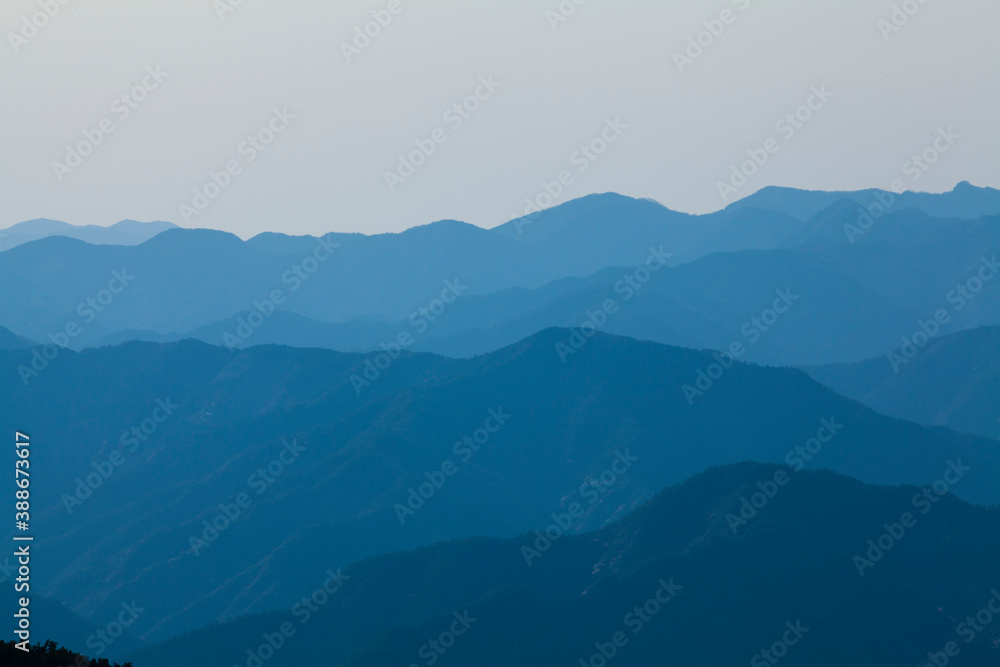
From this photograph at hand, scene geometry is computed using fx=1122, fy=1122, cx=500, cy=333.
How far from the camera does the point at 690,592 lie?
95.2 metres

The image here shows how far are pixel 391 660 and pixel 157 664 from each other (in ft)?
101

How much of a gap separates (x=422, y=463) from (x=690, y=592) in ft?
237

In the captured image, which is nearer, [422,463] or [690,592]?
[690,592]

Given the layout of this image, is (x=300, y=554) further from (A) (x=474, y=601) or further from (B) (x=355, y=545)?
(A) (x=474, y=601)

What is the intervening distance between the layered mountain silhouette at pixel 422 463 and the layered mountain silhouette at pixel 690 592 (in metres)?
30.3

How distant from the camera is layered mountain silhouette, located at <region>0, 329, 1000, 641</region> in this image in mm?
148125

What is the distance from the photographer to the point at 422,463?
162125 mm

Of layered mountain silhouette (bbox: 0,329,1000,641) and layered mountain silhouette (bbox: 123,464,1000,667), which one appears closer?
layered mountain silhouette (bbox: 123,464,1000,667)

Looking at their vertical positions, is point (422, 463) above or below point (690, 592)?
above

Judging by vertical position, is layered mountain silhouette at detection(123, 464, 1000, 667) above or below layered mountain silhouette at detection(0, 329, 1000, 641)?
below

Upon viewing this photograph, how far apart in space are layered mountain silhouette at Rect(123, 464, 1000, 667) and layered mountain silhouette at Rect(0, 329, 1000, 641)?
99.4ft

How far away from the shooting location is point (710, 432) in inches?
6826

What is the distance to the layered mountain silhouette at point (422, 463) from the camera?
5832 inches

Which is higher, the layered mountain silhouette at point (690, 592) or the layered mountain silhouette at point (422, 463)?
the layered mountain silhouette at point (422, 463)
